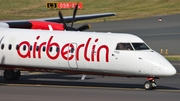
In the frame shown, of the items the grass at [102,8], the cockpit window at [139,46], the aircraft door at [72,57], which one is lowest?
the grass at [102,8]

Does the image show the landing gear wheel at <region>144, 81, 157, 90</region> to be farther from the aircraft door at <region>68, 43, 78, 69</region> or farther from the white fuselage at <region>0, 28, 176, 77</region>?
the aircraft door at <region>68, 43, 78, 69</region>

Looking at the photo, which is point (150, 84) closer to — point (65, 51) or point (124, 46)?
point (124, 46)

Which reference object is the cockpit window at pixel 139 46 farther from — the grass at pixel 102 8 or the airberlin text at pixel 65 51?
the grass at pixel 102 8

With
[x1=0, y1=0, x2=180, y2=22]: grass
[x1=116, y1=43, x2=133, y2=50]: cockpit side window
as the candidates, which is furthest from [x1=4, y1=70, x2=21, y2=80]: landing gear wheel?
[x1=0, y1=0, x2=180, y2=22]: grass

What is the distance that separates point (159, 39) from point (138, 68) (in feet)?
94.9

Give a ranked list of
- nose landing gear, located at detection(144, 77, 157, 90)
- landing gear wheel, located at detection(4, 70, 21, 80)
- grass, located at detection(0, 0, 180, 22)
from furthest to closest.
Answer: grass, located at detection(0, 0, 180, 22) → landing gear wheel, located at detection(4, 70, 21, 80) → nose landing gear, located at detection(144, 77, 157, 90)

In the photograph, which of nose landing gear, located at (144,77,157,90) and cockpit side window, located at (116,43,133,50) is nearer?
nose landing gear, located at (144,77,157,90)

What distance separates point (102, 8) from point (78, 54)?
2372 inches

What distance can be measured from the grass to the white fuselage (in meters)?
47.4

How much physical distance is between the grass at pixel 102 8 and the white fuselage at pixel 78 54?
47.4 metres

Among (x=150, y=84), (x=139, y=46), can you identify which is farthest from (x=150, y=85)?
(x=139, y=46)

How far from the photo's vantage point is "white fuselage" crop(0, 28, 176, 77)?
2289 centimetres

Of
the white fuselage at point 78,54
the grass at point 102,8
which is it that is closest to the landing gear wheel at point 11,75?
the white fuselage at point 78,54

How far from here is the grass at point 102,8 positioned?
248ft
